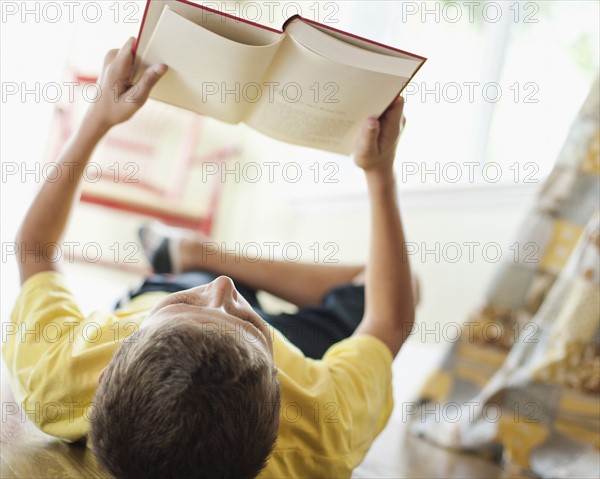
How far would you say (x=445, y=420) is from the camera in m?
1.76

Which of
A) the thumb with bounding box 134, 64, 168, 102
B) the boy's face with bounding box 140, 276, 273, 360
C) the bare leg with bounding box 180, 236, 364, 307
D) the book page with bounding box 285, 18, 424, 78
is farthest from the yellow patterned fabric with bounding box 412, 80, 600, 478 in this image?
the thumb with bounding box 134, 64, 168, 102

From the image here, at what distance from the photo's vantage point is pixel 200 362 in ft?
2.24

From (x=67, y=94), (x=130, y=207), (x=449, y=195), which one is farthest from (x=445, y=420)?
(x=67, y=94)

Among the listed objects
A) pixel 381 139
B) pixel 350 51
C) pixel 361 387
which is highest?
pixel 350 51

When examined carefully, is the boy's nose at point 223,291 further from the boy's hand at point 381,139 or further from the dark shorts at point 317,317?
the dark shorts at point 317,317

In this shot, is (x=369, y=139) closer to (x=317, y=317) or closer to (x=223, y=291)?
(x=223, y=291)

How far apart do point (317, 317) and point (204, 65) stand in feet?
2.19

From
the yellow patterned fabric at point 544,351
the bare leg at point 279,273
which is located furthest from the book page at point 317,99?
the yellow patterned fabric at point 544,351

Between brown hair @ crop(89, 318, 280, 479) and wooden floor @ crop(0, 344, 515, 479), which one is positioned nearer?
brown hair @ crop(89, 318, 280, 479)

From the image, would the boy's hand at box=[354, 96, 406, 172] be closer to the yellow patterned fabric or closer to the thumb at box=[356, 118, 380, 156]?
the thumb at box=[356, 118, 380, 156]

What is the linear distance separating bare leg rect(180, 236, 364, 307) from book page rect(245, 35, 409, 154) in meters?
0.55

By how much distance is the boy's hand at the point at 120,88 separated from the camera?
101 centimetres

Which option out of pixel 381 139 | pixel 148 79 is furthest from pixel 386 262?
pixel 148 79

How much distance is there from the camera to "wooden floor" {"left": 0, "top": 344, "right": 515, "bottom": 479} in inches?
33.7
